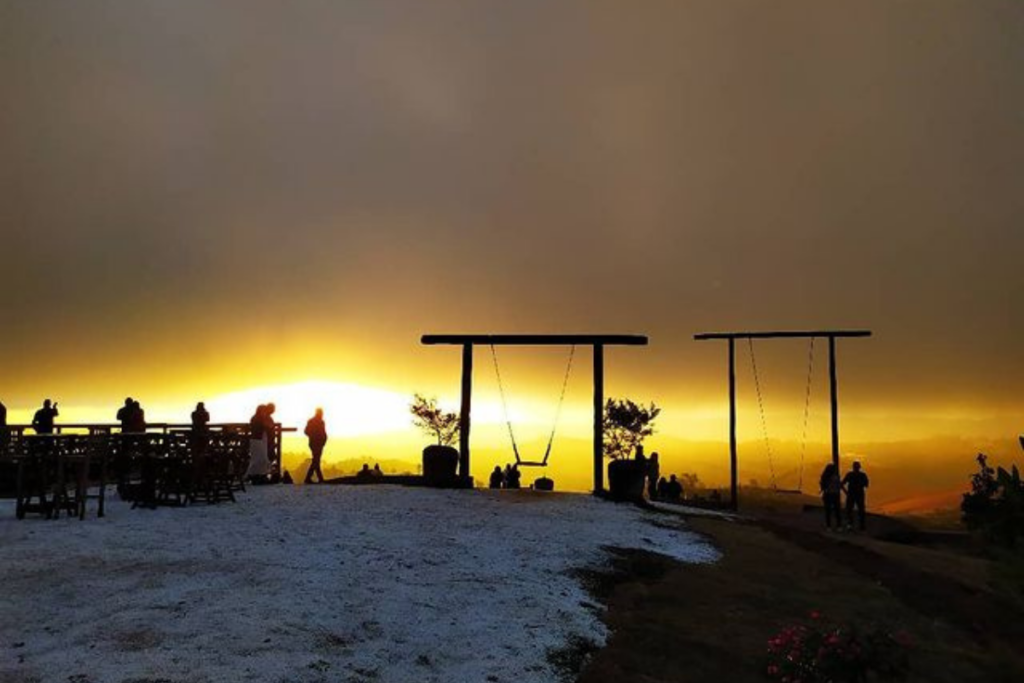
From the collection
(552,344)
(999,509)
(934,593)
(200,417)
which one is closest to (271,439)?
(200,417)

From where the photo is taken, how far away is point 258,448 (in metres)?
24.5

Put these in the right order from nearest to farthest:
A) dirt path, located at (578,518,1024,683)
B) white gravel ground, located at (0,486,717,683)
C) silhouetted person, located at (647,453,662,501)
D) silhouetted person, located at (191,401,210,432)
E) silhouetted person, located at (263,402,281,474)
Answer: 1. white gravel ground, located at (0,486,717,683)
2. dirt path, located at (578,518,1024,683)
3. silhouetted person, located at (191,401,210,432)
4. silhouetted person, located at (263,402,281,474)
5. silhouetted person, located at (647,453,662,501)

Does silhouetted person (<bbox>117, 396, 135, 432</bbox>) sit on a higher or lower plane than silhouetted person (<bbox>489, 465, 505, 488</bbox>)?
higher

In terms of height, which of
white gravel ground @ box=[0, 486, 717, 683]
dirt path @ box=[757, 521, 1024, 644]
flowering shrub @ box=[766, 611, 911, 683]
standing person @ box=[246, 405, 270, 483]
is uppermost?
standing person @ box=[246, 405, 270, 483]

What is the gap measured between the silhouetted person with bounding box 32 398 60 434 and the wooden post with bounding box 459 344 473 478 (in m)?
12.4

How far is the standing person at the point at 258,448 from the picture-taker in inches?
949

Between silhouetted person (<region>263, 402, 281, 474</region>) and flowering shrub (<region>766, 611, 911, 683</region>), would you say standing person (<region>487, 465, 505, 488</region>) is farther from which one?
flowering shrub (<region>766, 611, 911, 683</region>)

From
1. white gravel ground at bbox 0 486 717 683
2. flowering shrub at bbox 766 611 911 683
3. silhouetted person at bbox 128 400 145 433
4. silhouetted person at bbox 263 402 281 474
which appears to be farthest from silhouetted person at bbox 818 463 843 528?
silhouetted person at bbox 128 400 145 433

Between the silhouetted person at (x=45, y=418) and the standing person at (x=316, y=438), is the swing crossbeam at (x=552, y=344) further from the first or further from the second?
the silhouetted person at (x=45, y=418)

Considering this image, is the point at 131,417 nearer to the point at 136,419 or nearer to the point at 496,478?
the point at 136,419

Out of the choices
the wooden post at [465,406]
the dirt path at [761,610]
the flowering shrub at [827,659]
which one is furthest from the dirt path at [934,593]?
the wooden post at [465,406]

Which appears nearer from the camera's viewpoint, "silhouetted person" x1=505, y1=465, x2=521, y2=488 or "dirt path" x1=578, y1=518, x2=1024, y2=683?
"dirt path" x1=578, y1=518, x2=1024, y2=683

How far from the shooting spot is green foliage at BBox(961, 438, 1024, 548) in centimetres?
429

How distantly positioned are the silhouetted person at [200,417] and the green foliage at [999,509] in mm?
20485
